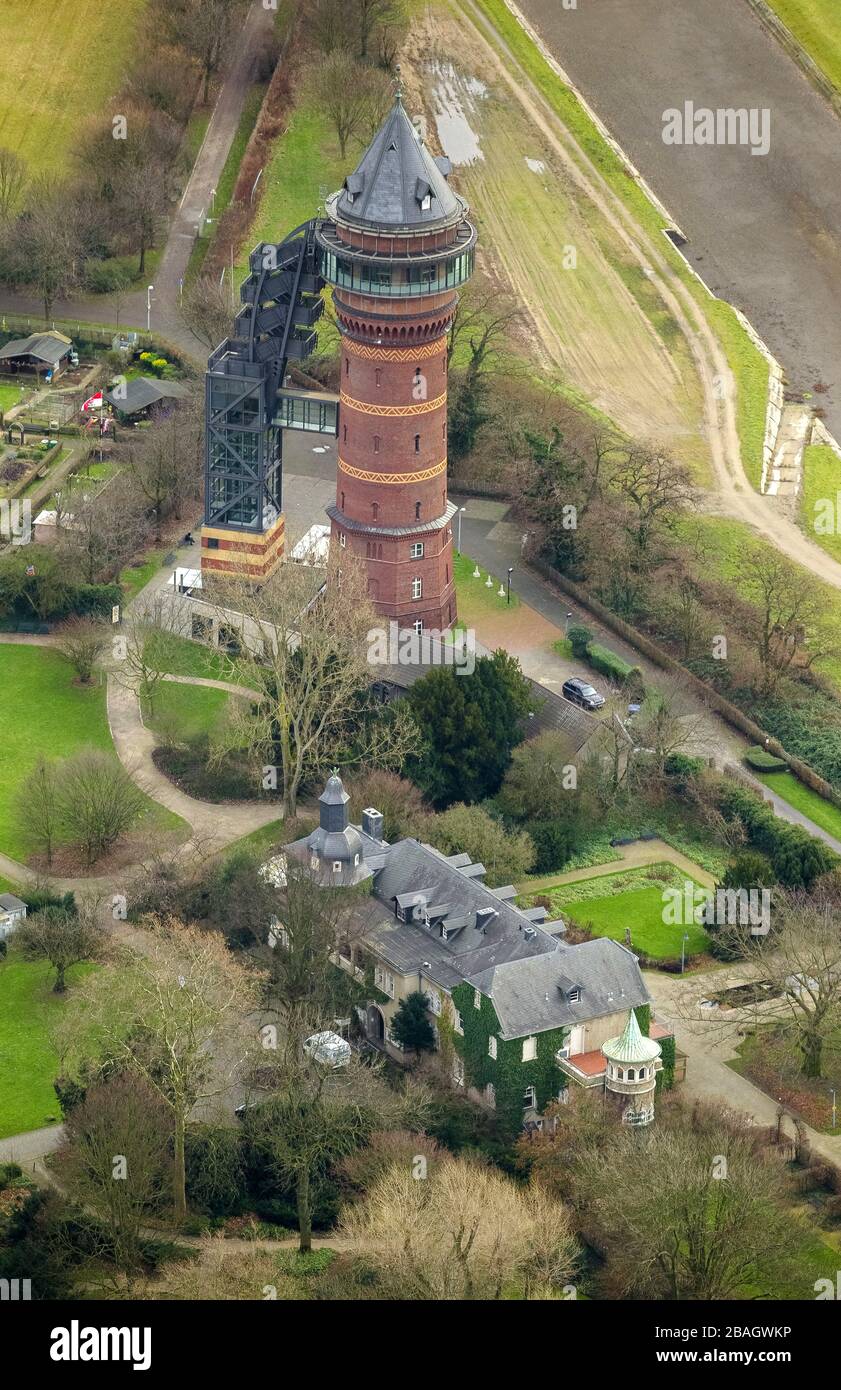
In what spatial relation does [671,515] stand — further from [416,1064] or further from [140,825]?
[416,1064]

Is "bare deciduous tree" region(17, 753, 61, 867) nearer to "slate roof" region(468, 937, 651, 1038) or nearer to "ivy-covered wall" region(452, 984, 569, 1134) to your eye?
"ivy-covered wall" region(452, 984, 569, 1134)

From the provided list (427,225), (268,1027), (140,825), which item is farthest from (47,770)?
(427,225)

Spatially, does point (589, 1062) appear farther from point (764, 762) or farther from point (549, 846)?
point (764, 762)

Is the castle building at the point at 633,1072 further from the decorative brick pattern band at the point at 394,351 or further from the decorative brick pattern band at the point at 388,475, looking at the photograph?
the decorative brick pattern band at the point at 394,351

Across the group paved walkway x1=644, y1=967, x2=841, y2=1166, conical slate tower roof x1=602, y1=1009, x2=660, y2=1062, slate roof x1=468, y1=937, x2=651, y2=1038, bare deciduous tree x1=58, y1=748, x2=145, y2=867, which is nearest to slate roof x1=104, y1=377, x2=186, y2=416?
bare deciduous tree x1=58, y1=748, x2=145, y2=867

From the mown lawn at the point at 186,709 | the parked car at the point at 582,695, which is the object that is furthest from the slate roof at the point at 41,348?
the parked car at the point at 582,695
